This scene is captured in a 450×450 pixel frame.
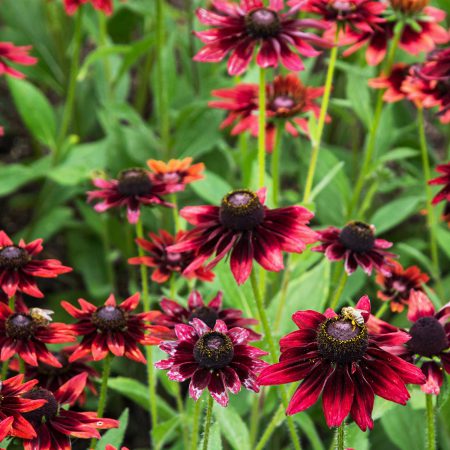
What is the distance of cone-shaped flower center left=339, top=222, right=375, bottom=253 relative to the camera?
123cm

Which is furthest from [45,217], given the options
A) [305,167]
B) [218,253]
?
[218,253]

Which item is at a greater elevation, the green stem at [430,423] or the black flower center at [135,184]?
the black flower center at [135,184]

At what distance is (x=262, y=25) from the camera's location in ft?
4.11

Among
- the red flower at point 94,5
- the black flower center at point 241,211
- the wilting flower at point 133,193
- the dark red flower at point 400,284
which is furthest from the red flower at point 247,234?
the red flower at point 94,5

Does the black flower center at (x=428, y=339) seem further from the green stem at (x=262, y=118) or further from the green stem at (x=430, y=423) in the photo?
the green stem at (x=262, y=118)

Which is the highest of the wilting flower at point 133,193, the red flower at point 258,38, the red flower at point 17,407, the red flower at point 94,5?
A: the red flower at point 94,5

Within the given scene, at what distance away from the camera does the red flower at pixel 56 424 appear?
93 cm

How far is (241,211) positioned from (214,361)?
0.20 metres

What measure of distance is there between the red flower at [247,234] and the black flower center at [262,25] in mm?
305

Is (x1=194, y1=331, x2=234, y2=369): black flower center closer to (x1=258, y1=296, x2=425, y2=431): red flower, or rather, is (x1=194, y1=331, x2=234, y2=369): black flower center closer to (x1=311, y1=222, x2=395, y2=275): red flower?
(x1=258, y1=296, x2=425, y2=431): red flower

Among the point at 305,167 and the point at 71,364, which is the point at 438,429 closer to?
the point at 305,167

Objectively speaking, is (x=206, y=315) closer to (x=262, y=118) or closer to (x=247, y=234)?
(x=247, y=234)

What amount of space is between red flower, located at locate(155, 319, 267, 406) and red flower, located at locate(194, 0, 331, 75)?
439 mm

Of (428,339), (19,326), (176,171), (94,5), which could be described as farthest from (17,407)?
(94,5)
